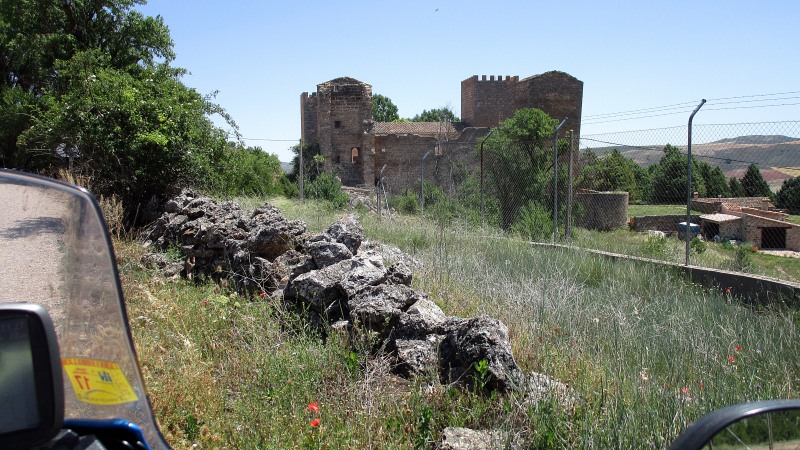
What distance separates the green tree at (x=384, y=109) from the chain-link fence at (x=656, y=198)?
167ft

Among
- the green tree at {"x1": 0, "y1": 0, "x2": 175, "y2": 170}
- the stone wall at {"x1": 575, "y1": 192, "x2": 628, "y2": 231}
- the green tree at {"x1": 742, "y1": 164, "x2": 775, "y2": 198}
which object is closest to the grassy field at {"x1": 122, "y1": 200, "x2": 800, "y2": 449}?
the green tree at {"x1": 742, "y1": 164, "x2": 775, "y2": 198}

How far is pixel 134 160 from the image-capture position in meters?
10.3

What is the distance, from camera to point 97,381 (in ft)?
5.02

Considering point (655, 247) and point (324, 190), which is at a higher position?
point (324, 190)

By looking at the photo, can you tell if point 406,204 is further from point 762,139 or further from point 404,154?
point 404,154

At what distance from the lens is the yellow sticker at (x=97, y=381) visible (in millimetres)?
1499

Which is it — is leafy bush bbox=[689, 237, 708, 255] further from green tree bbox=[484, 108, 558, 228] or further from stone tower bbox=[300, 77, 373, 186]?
stone tower bbox=[300, 77, 373, 186]

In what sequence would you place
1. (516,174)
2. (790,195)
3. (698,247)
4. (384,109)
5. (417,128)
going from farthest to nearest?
1. (384,109)
2. (417,128)
3. (516,174)
4. (698,247)
5. (790,195)

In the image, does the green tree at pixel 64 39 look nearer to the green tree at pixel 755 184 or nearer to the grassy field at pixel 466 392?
the grassy field at pixel 466 392

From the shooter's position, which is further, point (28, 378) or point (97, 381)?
point (97, 381)

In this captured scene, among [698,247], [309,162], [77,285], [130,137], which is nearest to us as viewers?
[77,285]

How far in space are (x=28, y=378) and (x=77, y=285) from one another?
35 cm

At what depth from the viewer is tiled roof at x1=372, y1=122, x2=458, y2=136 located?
141 feet

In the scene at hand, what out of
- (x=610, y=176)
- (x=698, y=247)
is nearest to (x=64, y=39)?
(x=610, y=176)
